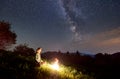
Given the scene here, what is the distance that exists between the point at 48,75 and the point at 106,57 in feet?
132

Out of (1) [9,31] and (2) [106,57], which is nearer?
(1) [9,31]

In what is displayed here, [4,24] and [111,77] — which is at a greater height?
[4,24]

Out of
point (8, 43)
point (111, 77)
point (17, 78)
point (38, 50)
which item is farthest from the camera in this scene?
point (8, 43)

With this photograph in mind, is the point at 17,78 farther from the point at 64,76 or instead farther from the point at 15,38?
the point at 15,38

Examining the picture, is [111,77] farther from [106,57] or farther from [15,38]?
[106,57]

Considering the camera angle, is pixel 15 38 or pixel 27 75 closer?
pixel 27 75

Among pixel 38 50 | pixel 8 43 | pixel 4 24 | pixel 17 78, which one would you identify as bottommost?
pixel 17 78

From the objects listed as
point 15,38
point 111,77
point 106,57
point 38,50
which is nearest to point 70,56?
point 106,57

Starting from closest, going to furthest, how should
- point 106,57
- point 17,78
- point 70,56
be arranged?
point 17,78, point 106,57, point 70,56

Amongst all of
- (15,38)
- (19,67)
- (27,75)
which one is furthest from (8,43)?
(27,75)

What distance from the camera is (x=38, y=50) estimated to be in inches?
1019

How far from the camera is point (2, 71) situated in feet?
67.9

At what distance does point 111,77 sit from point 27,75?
604 inches

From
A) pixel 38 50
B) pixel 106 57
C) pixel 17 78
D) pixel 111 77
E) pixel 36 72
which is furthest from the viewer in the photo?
pixel 106 57
